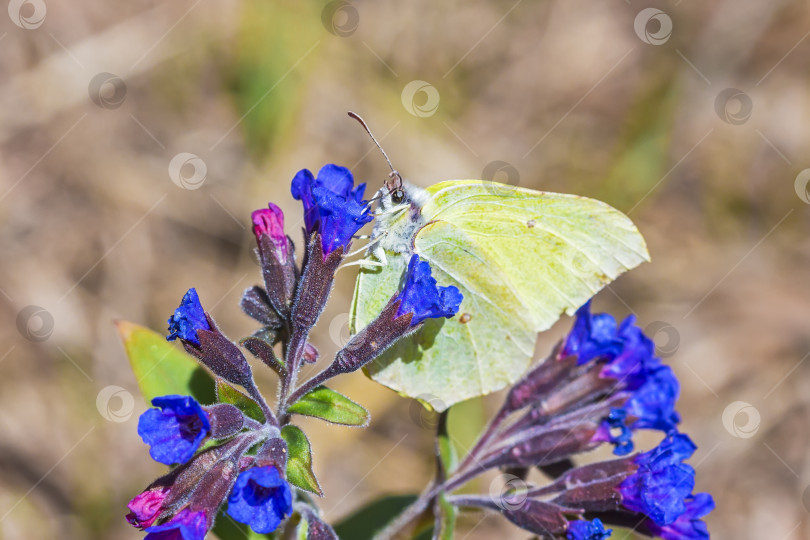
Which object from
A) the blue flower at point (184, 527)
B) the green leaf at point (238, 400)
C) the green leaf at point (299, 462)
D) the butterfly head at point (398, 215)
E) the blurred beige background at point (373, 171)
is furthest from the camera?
the blurred beige background at point (373, 171)

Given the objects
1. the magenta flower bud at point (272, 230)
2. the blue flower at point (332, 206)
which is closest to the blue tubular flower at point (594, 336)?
the blue flower at point (332, 206)

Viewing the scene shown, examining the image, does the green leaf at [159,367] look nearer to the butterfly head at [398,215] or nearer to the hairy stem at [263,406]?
the hairy stem at [263,406]

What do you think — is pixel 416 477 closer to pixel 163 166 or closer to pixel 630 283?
pixel 630 283

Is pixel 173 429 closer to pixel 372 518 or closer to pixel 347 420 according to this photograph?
pixel 347 420

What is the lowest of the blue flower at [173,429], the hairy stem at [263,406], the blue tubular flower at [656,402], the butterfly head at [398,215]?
the blue flower at [173,429]

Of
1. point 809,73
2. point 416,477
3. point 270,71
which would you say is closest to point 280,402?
point 416,477

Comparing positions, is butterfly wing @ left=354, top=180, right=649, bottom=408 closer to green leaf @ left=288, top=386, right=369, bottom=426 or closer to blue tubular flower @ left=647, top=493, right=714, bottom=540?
green leaf @ left=288, top=386, right=369, bottom=426

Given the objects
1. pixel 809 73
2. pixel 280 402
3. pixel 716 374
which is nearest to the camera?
pixel 280 402
